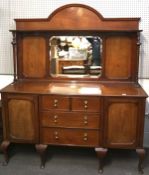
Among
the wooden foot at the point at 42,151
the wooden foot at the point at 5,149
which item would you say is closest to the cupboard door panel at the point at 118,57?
the wooden foot at the point at 42,151

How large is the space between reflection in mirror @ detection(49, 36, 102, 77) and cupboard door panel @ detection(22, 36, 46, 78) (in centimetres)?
9

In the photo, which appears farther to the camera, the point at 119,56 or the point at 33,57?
the point at 33,57

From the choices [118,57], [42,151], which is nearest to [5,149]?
[42,151]

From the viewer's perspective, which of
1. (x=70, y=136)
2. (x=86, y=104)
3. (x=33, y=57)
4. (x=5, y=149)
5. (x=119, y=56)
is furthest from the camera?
(x=33, y=57)

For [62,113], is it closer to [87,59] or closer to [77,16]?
[87,59]

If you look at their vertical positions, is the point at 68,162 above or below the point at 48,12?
below

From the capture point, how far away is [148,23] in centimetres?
276

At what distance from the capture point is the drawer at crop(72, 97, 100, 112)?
241cm

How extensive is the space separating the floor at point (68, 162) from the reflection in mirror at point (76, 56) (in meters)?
0.90

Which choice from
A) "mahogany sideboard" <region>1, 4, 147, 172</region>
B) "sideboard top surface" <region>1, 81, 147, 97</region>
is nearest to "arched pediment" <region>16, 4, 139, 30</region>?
"mahogany sideboard" <region>1, 4, 147, 172</region>

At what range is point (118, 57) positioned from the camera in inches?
109

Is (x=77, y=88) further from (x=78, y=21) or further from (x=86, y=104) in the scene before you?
(x=78, y=21)

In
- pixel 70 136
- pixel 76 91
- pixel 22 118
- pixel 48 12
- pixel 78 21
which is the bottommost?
pixel 70 136

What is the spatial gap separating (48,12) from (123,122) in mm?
1460
